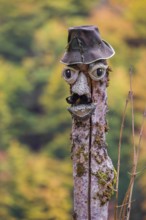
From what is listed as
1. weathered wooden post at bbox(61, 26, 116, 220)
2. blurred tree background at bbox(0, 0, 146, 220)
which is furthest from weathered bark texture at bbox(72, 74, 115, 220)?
blurred tree background at bbox(0, 0, 146, 220)

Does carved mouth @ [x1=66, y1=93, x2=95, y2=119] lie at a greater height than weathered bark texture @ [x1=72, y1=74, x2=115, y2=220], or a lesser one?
greater

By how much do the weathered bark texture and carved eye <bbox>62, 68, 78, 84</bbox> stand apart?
0.08 m

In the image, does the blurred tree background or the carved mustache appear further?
the blurred tree background

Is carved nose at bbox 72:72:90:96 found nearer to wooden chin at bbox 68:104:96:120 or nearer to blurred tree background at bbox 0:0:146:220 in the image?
wooden chin at bbox 68:104:96:120

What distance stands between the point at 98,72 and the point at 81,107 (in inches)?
3.9

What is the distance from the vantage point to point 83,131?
1914 millimetres

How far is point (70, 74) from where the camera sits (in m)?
1.90

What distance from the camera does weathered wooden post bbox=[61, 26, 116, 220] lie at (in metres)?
1.89

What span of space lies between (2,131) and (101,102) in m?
17.1

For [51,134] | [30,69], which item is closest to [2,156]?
[51,134]

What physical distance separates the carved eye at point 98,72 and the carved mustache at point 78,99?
2.5 inches

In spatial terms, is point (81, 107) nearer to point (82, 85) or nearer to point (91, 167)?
point (82, 85)

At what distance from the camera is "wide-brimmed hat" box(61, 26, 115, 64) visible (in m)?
1.88

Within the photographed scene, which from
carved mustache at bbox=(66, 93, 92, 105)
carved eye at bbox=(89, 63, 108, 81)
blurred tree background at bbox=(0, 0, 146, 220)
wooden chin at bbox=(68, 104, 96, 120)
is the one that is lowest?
wooden chin at bbox=(68, 104, 96, 120)
